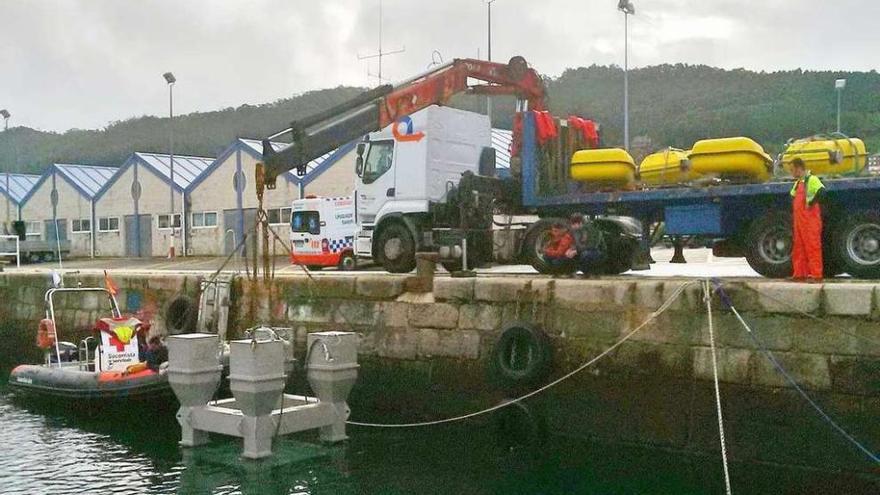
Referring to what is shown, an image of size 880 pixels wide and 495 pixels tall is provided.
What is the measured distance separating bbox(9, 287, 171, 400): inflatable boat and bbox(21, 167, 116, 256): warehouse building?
30207 millimetres

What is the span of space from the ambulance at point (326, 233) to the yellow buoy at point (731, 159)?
13435mm

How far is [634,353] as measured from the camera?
10.7 m

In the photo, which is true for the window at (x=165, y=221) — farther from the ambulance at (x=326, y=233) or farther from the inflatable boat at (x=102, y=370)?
the inflatable boat at (x=102, y=370)

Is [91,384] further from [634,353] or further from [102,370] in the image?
[634,353]

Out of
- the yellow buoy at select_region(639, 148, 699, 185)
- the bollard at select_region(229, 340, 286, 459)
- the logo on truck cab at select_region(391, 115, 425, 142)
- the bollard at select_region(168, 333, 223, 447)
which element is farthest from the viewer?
the logo on truck cab at select_region(391, 115, 425, 142)

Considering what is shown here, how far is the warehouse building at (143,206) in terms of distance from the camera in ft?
133

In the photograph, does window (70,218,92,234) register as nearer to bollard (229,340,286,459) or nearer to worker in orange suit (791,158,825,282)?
bollard (229,340,286,459)

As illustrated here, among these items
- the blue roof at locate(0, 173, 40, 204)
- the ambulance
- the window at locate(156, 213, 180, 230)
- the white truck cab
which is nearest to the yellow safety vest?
the white truck cab

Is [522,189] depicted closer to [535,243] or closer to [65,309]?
[535,243]

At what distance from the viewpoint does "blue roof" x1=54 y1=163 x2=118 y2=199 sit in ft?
149

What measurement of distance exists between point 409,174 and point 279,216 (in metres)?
19.7

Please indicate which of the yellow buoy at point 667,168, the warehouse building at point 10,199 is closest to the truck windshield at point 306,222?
the yellow buoy at point 667,168

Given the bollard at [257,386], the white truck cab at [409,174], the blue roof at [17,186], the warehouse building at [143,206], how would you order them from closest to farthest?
the bollard at [257,386] → the white truck cab at [409,174] → the warehouse building at [143,206] → the blue roof at [17,186]

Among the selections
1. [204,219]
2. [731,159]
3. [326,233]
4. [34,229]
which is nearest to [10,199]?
[34,229]
